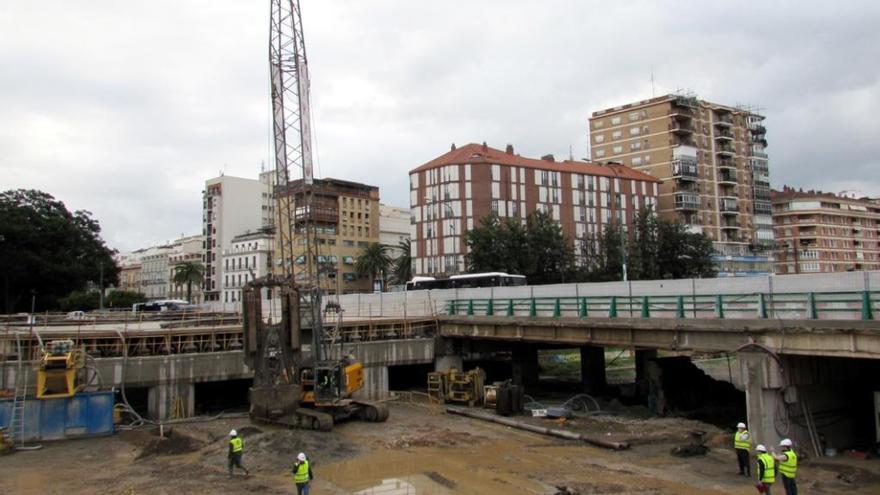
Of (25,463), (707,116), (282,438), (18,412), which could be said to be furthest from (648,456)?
(707,116)

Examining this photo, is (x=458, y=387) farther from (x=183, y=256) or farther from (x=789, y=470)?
(x=183, y=256)

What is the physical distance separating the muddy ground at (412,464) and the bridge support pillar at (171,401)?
2.80m

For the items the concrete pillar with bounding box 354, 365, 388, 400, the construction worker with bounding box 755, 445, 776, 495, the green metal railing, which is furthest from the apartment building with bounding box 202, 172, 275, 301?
the construction worker with bounding box 755, 445, 776, 495

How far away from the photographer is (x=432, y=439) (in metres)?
26.2

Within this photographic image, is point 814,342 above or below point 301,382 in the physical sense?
above

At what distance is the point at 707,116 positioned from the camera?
Result: 4360 inches

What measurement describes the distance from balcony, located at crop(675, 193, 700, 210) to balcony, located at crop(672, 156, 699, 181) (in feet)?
8.76

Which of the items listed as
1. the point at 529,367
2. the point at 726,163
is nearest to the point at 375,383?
the point at 529,367

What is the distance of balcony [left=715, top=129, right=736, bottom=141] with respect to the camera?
367 feet

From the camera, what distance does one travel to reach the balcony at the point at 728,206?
111 meters

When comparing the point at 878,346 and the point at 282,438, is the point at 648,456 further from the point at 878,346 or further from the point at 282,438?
the point at 282,438

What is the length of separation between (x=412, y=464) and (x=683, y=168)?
94.3 metres

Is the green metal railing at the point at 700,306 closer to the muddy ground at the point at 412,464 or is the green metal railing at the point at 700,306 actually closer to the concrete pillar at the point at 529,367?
the muddy ground at the point at 412,464

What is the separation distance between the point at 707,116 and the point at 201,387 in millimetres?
95658
